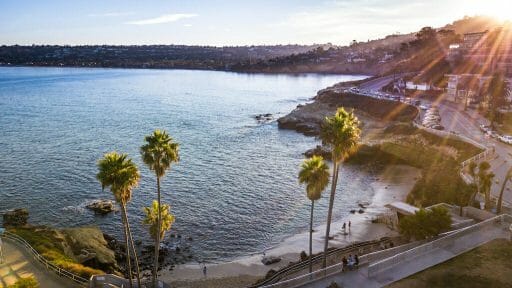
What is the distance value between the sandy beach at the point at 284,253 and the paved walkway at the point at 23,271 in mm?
10195

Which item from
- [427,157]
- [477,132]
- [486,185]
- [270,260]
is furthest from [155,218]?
[477,132]

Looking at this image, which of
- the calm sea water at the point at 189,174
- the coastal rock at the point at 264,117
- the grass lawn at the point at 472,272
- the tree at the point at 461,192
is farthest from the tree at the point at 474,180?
the coastal rock at the point at 264,117

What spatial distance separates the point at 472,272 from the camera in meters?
25.9

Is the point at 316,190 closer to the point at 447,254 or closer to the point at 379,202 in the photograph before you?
the point at 447,254

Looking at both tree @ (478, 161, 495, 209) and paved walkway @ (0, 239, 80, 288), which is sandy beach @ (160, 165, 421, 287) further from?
paved walkway @ (0, 239, 80, 288)

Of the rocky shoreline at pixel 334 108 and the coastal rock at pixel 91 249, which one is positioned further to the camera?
the rocky shoreline at pixel 334 108

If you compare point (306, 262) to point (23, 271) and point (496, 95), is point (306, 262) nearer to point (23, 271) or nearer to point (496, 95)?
point (23, 271)

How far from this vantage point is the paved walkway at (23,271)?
1121 inches

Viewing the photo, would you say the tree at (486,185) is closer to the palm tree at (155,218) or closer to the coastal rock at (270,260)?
the coastal rock at (270,260)

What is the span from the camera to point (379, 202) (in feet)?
181

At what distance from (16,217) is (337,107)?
86.3 meters

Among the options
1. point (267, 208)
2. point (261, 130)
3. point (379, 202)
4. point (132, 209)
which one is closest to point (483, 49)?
point (261, 130)

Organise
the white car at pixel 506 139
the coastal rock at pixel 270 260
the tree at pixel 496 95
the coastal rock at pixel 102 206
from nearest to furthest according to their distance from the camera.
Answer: the coastal rock at pixel 270 260
the coastal rock at pixel 102 206
the white car at pixel 506 139
the tree at pixel 496 95

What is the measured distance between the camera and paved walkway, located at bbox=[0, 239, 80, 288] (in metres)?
28.5
